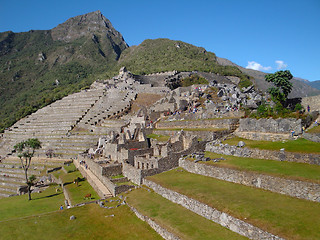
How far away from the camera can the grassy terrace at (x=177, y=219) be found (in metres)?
10.7

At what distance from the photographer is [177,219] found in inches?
496

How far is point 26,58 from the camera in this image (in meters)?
152

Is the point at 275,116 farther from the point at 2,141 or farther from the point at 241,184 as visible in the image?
the point at 2,141

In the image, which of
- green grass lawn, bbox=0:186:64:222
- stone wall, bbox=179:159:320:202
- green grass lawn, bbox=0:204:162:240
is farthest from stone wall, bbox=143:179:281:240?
green grass lawn, bbox=0:186:64:222

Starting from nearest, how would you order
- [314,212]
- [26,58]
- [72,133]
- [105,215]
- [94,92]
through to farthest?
[314,212] → [105,215] → [72,133] → [94,92] → [26,58]

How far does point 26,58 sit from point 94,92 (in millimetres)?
105771

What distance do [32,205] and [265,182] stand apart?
2067cm

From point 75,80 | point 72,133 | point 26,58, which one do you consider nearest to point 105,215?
point 72,133

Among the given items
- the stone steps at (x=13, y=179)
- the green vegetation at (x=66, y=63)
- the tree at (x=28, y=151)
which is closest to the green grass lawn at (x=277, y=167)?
the tree at (x=28, y=151)

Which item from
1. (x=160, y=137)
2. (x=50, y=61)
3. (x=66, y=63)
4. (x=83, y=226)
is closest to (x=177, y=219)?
(x=83, y=226)

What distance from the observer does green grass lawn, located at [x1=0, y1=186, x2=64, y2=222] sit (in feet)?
68.4

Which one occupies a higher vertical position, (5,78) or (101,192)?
(5,78)

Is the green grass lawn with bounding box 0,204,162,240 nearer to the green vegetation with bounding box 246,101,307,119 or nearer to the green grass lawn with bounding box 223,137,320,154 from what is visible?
the green grass lawn with bounding box 223,137,320,154

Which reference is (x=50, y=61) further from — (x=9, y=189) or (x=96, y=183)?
(x=96, y=183)
